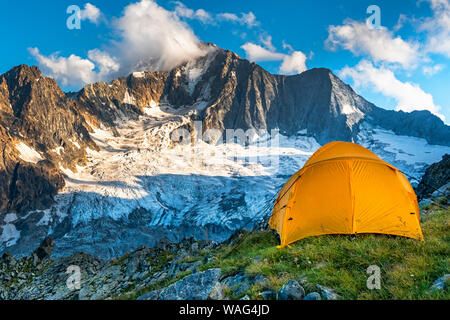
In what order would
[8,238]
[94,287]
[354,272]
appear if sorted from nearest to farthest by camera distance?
[354,272], [94,287], [8,238]

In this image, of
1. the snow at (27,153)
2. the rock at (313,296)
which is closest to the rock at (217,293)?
the rock at (313,296)

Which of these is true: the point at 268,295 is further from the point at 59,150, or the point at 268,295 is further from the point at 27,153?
the point at 59,150

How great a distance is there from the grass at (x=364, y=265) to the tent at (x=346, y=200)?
0.64m

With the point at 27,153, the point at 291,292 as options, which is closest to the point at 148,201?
the point at 27,153

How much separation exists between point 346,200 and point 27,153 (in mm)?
205635

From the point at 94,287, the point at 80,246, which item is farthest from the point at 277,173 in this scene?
the point at 94,287

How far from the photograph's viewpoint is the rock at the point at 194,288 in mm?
5170

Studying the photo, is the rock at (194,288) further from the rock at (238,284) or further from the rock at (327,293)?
the rock at (327,293)

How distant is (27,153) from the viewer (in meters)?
165

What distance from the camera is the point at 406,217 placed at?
27.4 ft

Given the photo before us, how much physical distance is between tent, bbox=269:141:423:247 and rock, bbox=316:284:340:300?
14.3 ft
